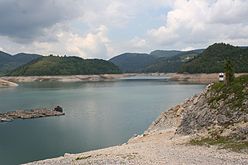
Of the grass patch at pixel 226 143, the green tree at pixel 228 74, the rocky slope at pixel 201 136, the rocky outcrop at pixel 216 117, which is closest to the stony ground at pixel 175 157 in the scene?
the rocky slope at pixel 201 136

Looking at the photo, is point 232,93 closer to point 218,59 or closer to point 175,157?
point 175,157

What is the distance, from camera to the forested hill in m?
156

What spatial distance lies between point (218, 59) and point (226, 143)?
16357 centimetres

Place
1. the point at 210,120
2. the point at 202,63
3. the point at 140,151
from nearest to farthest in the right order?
the point at 140,151
the point at 210,120
the point at 202,63

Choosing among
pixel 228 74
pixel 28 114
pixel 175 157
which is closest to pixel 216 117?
pixel 228 74

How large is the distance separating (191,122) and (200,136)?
13.2 ft

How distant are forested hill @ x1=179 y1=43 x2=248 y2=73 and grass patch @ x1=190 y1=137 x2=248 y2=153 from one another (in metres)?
124

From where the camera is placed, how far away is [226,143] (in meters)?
22.0

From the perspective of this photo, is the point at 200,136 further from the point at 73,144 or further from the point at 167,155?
the point at 73,144

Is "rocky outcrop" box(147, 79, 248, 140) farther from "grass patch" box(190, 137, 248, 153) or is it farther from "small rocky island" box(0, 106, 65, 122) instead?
"small rocky island" box(0, 106, 65, 122)

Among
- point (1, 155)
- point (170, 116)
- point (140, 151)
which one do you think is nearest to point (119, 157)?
point (140, 151)

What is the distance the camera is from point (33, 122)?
57.0 metres

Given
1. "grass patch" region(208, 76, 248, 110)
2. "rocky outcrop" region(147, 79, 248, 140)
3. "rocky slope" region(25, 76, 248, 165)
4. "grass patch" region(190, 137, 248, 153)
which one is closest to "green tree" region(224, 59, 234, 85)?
"grass patch" region(208, 76, 248, 110)

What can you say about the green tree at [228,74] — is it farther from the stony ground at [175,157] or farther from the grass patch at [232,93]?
the stony ground at [175,157]
